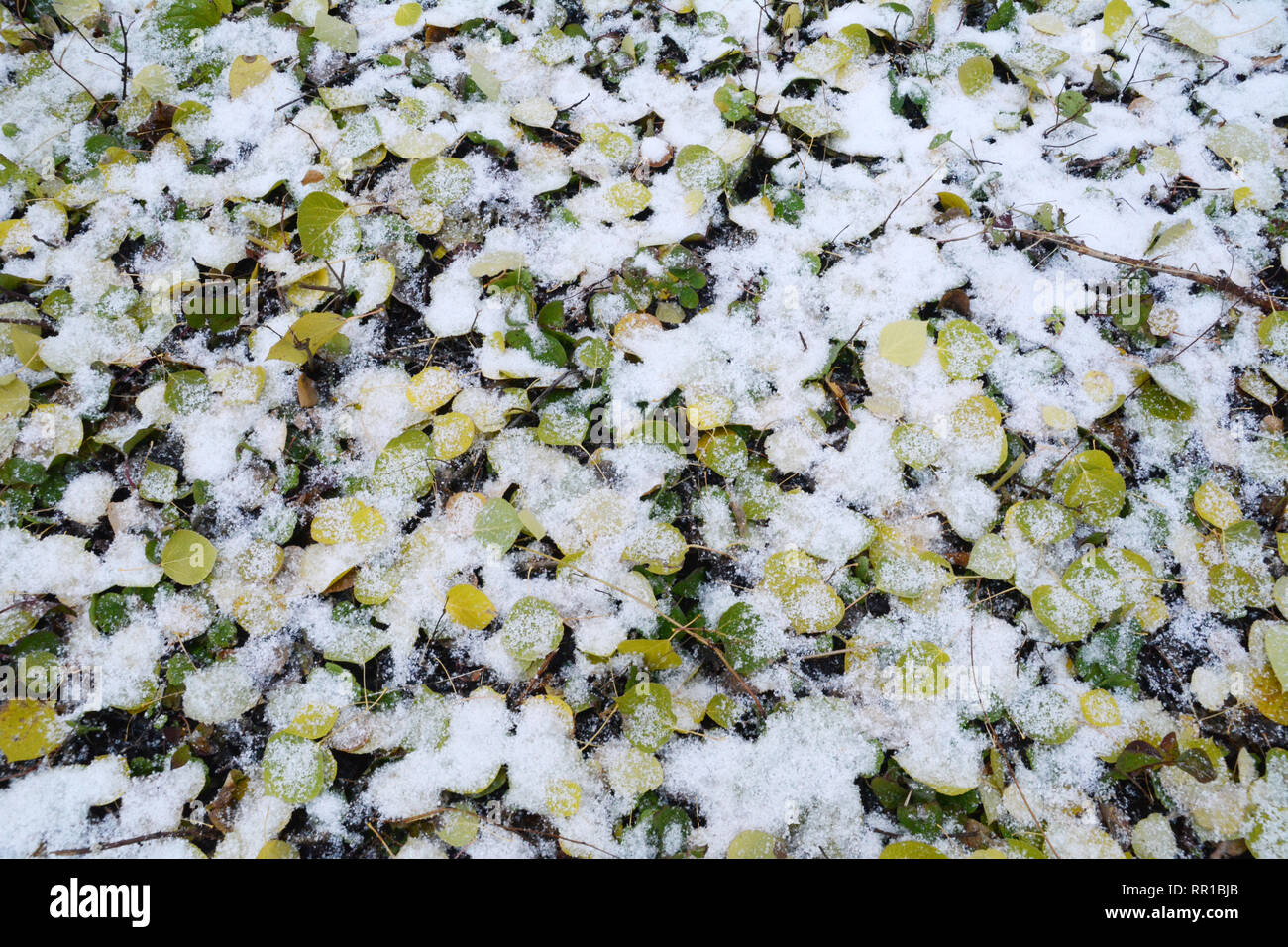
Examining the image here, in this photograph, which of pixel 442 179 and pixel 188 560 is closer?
pixel 188 560

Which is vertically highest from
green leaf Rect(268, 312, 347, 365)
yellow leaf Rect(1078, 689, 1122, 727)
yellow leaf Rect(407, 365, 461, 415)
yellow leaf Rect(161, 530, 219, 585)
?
green leaf Rect(268, 312, 347, 365)

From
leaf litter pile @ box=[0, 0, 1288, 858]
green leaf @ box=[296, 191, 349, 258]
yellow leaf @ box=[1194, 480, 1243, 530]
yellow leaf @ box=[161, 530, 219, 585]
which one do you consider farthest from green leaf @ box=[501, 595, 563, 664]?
yellow leaf @ box=[1194, 480, 1243, 530]

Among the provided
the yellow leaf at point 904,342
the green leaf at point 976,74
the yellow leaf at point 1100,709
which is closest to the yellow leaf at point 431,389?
the yellow leaf at point 904,342

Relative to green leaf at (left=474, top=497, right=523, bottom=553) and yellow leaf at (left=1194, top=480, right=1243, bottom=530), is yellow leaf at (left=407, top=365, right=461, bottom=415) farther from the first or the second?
yellow leaf at (left=1194, top=480, right=1243, bottom=530)

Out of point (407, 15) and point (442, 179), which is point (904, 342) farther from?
point (407, 15)

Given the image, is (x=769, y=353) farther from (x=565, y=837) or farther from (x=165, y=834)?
(x=165, y=834)

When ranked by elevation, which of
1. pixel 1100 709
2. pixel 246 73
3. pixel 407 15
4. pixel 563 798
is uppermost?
pixel 407 15

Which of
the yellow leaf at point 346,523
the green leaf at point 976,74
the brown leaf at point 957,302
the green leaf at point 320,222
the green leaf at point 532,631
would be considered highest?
the green leaf at point 976,74

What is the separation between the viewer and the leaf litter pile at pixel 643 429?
1.21 meters

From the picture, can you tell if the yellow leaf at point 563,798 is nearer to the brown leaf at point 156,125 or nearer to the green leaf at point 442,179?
the green leaf at point 442,179

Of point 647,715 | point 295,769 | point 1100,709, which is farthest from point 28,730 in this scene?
point 1100,709

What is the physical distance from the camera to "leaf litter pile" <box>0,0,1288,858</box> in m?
1.21

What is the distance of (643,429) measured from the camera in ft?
4.65
